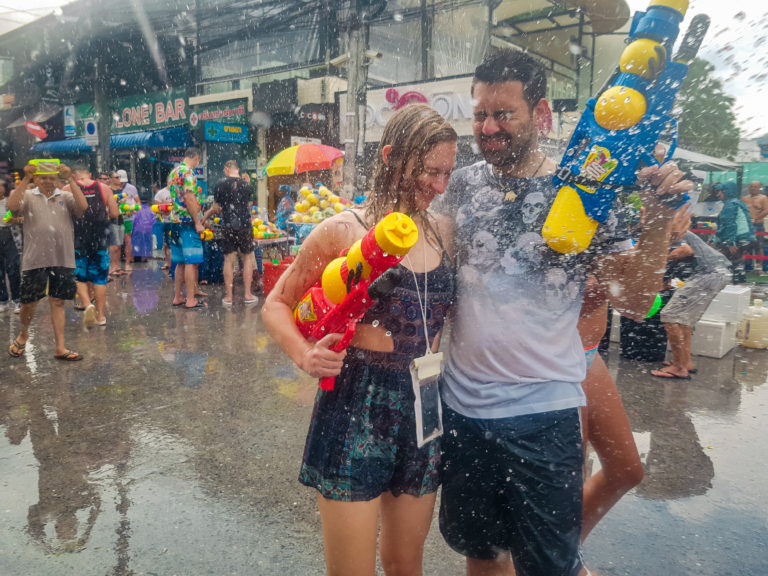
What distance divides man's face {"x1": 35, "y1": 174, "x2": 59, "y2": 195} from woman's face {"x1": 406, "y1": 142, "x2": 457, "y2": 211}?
507cm

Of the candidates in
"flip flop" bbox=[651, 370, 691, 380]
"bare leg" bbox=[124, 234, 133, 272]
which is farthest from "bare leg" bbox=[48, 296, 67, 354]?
"bare leg" bbox=[124, 234, 133, 272]

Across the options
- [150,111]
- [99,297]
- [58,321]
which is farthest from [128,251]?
[150,111]

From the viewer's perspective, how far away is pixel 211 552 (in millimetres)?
2580

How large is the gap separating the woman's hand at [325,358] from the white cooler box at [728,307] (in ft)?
19.1

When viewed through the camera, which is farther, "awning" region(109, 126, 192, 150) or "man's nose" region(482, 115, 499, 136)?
"awning" region(109, 126, 192, 150)

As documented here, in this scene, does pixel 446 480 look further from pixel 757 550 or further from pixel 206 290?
pixel 206 290

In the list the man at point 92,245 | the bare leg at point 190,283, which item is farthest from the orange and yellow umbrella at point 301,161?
the man at point 92,245

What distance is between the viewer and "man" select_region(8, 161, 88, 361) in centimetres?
541

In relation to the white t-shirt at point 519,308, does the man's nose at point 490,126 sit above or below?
above

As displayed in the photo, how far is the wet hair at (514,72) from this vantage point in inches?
69.3

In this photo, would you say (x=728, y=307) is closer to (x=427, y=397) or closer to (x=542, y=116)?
(x=542, y=116)

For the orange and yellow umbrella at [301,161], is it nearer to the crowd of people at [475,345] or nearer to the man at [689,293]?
the man at [689,293]

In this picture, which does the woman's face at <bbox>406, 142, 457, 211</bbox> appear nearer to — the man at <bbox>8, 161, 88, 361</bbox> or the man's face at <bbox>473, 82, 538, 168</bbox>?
the man's face at <bbox>473, 82, 538, 168</bbox>

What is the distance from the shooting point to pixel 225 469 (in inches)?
133
